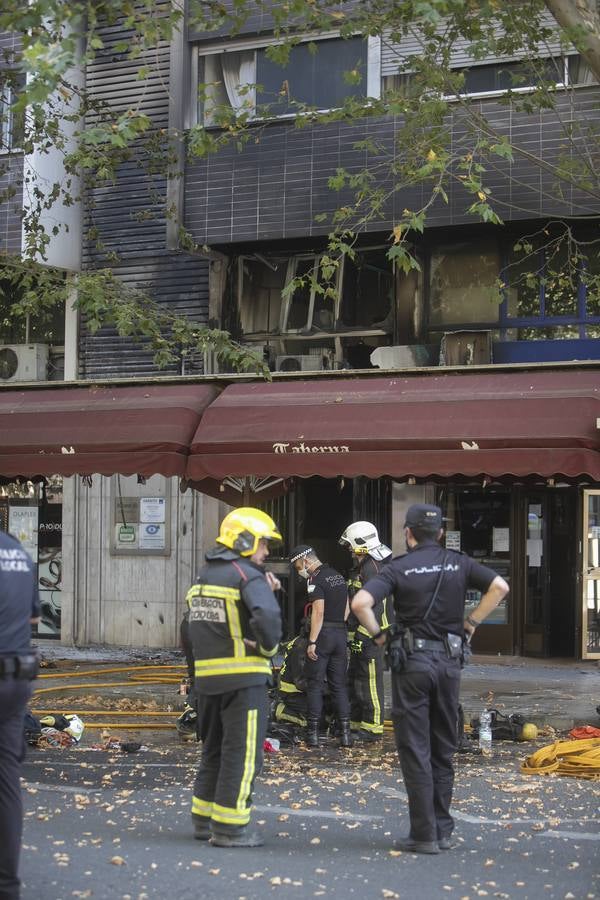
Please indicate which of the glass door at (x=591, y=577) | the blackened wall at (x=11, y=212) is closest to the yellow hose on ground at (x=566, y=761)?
the glass door at (x=591, y=577)

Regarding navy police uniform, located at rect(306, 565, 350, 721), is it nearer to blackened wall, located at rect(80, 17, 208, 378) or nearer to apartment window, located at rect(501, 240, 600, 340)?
apartment window, located at rect(501, 240, 600, 340)

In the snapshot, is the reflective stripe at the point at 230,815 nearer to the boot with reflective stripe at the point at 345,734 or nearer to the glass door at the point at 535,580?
the boot with reflective stripe at the point at 345,734

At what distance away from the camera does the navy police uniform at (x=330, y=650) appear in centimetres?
1077

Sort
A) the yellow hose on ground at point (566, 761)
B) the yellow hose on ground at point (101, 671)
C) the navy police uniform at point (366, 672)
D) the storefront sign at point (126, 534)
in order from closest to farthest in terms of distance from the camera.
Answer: the yellow hose on ground at point (566, 761), the navy police uniform at point (366, 672), the yellow hose on ground at point (101, 671), the storefront sign at point (126, 534)

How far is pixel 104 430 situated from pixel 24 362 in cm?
510

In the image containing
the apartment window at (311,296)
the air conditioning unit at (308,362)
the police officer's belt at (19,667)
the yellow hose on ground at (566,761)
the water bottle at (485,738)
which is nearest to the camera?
the police officer's belt at (19,667)

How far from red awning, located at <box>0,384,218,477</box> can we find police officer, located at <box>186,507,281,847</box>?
7.11m

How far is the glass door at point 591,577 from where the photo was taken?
643 inches

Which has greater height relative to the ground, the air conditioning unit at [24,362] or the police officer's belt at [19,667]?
the air conditioning unit at [24,362]

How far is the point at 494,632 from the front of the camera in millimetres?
16703

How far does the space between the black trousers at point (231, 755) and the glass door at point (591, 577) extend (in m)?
10.3

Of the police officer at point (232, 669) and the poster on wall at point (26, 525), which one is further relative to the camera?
the poster on wall at point (26, 525)

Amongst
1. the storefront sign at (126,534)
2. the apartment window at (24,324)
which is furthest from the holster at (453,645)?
the apartment window at (24,324)

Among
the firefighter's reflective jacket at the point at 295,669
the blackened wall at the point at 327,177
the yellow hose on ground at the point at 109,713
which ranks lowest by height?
the yellow hose on ground at the point at 109,713
